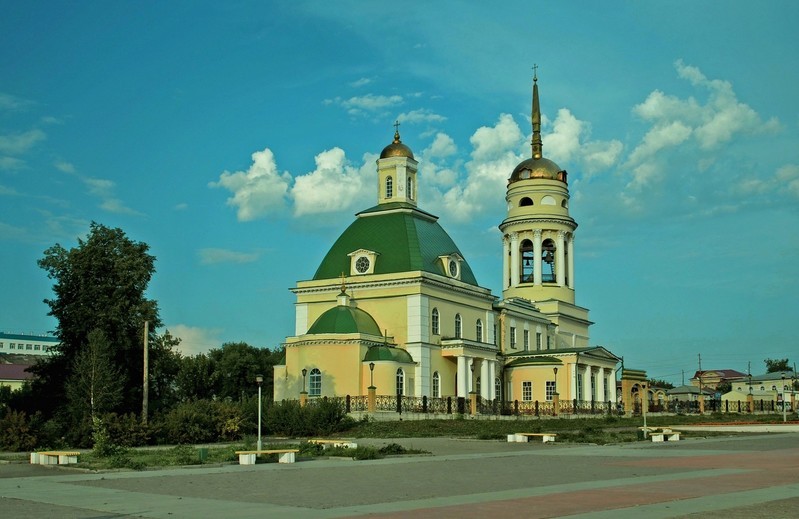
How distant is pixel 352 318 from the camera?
184ft

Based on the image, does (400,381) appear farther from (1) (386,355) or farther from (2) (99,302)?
(2) (99,302)

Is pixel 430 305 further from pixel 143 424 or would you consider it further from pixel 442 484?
pixel 442 484

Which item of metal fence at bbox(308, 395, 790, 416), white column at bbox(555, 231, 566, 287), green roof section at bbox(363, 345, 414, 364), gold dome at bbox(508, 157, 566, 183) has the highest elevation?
gold dome at bbox(508, 157, 566, 183)

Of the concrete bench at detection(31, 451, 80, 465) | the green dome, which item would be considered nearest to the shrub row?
the concrete bench at detection(31, 451, 80, 465)

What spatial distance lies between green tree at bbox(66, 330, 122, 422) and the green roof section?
23.1m

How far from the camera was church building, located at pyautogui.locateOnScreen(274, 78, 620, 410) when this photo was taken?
55188mm

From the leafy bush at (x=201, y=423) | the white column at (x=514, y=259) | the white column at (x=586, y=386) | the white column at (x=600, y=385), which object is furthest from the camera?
the white column at (x=514, y=259)

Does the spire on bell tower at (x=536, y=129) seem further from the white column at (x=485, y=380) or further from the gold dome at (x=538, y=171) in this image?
the white column at (x=485, y=380)

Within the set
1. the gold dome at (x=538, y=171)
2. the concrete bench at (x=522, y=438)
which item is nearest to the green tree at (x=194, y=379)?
the gold dome at (x=538, y=171)

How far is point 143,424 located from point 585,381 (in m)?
A: 43.3

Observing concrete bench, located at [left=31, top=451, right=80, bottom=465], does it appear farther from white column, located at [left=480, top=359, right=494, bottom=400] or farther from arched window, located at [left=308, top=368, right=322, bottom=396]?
white column, located at [left=480, top=359, right=494, bottom=400]

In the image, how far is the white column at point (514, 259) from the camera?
78.2m

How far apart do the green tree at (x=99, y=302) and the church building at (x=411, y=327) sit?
14884mm

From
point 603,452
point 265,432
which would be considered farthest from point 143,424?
point 603,452
